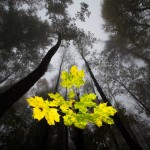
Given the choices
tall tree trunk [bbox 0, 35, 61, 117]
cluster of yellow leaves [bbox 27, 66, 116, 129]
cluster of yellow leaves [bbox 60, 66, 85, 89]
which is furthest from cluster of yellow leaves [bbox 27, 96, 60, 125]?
tall tree trunk [bbox 0, 35, 61, 117]

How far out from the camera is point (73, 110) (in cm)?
146

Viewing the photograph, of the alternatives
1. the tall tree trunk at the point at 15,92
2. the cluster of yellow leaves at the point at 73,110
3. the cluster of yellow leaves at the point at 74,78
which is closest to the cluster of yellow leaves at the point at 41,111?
the cluster of yellow leaves at the point at 73,110

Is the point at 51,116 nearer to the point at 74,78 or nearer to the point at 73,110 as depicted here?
the point at 73,110

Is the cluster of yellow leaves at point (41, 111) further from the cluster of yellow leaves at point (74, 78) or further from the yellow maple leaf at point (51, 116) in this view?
the cluster of yellow leaves at point (74, 78)

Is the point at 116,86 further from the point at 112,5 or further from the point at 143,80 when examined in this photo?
the point at 112,5

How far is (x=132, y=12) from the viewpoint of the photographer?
41.2 ft

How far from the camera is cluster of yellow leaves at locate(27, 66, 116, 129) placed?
46.9 inches

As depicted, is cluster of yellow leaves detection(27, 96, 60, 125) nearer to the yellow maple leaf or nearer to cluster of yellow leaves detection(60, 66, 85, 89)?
the yellow maple leaf

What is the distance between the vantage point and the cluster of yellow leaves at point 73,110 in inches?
46.9

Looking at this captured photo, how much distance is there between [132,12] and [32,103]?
13356 mm

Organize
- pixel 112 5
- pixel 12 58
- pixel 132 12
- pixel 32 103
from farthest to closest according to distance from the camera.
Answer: pixel 12 58 < pixel 112 5 < pixel 132 12 < pixel 32 103

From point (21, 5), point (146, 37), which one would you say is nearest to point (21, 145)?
point (21, 5)

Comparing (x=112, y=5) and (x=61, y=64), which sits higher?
(x=61, y=64)

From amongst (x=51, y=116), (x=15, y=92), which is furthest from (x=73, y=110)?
(x=15, y=92)
